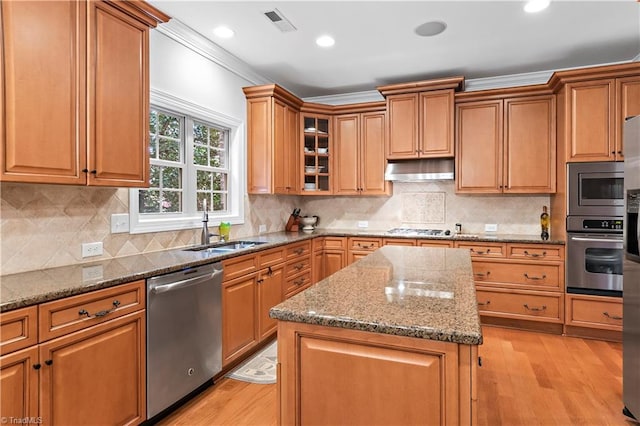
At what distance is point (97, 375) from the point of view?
1782mm

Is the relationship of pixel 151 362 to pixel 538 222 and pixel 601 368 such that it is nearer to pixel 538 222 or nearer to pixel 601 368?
pixel 601 368

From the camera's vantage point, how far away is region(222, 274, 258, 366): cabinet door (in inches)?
107

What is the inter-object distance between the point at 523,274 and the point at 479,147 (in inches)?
56.1

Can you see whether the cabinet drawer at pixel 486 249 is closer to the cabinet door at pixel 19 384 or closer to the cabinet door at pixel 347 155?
the cabinet door at pixel 347 155

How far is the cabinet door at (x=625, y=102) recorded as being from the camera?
3.27 m

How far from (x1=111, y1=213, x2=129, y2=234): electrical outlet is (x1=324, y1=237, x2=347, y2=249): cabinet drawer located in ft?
7.75

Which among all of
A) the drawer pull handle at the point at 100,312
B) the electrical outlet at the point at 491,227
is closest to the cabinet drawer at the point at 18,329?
the drawer pull handle at the point at 100,312

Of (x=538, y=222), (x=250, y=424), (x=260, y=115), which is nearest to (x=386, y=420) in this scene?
(x=250, y=424)

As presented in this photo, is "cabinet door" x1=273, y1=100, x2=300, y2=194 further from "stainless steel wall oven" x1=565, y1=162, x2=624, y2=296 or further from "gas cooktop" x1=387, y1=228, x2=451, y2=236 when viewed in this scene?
"stainless steel wall oven" x1=565, y1=162, x2=624, y2=296

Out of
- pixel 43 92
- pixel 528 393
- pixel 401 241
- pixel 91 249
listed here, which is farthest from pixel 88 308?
pixel 401 241

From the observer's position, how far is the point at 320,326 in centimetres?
124

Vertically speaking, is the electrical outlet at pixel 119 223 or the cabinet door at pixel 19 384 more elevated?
the electrical outlet at pixel 119 223

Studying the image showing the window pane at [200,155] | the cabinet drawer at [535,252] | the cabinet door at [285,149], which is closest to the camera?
the window pane at [200,155]

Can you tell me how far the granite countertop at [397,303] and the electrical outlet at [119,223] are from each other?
1.63 m
